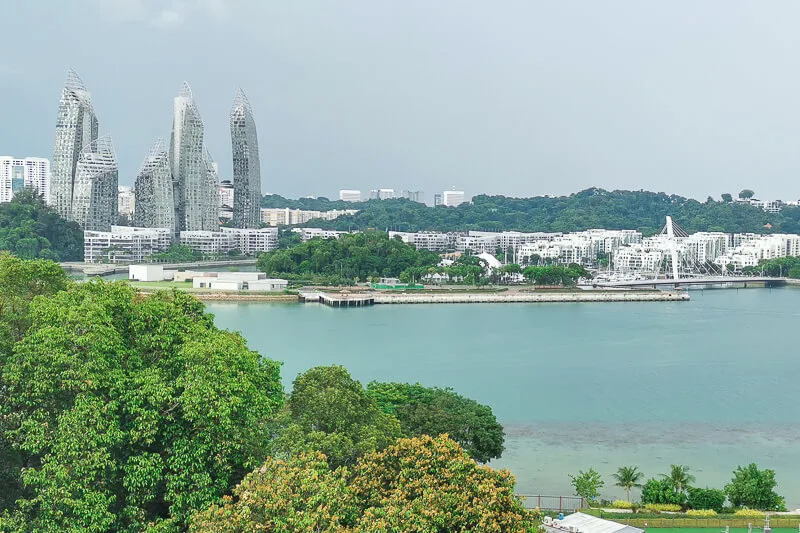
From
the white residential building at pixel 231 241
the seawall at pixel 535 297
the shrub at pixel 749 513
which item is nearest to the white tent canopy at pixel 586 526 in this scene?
the shrub at pixel 749 513

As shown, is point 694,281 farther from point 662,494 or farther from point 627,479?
point 662,494

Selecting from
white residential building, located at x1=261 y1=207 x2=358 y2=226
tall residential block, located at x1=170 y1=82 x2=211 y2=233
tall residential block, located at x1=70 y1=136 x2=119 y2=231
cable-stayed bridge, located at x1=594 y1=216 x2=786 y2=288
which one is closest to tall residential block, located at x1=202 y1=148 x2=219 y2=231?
tall residential block, located at x1=170 y1=82 x2=211 y2=233

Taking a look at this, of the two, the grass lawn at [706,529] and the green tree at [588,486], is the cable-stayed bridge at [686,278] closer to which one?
the green tree at [588,486]

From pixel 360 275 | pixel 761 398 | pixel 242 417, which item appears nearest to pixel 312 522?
pixel 242 417

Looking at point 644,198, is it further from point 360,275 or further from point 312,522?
point 312,522

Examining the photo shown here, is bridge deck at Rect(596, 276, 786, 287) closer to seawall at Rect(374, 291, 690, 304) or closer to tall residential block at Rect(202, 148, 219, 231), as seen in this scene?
seawall at Rect(374, 291, 690, 304)
